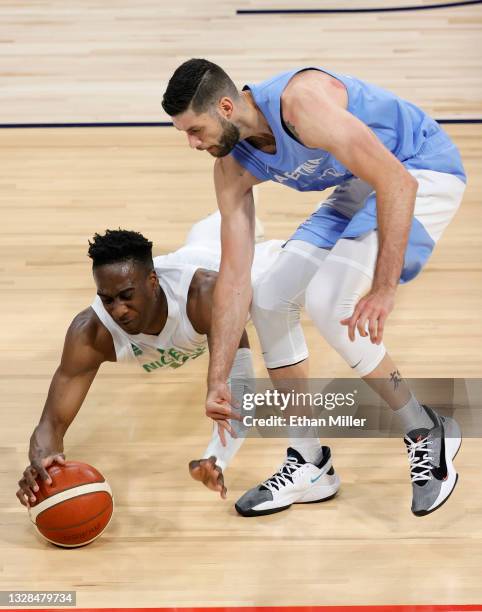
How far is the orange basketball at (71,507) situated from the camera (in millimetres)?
2945

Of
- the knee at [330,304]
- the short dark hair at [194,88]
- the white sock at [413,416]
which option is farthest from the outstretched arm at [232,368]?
the short dark hair at [194,88]

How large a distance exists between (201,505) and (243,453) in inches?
12.7

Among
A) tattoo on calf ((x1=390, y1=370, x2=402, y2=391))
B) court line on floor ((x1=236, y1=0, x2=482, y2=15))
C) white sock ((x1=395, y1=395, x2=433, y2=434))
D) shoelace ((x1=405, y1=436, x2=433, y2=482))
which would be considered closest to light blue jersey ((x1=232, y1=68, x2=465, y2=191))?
tattoo on calf ((x1=390, y1=370, x2=402, y2=391))

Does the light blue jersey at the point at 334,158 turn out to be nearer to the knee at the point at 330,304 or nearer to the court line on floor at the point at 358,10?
the knee at the point at 330,304

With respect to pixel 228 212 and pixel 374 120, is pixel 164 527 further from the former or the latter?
pixel 374 120

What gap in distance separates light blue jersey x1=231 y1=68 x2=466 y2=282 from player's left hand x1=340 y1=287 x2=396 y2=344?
10.4 inches

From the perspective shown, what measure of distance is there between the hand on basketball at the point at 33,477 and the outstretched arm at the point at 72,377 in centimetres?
11

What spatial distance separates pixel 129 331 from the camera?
3275 mm

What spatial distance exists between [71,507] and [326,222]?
1.16m

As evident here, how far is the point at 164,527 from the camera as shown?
3.12 metres

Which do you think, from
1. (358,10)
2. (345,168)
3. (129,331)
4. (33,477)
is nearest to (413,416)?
(345,168)

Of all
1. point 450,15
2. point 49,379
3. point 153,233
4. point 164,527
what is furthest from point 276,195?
point 450,15

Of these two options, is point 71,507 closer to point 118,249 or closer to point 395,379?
point 118,249

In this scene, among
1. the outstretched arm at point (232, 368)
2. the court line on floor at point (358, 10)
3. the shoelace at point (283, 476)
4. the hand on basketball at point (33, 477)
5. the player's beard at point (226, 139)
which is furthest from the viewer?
the court line on floor at point (358, 10)
